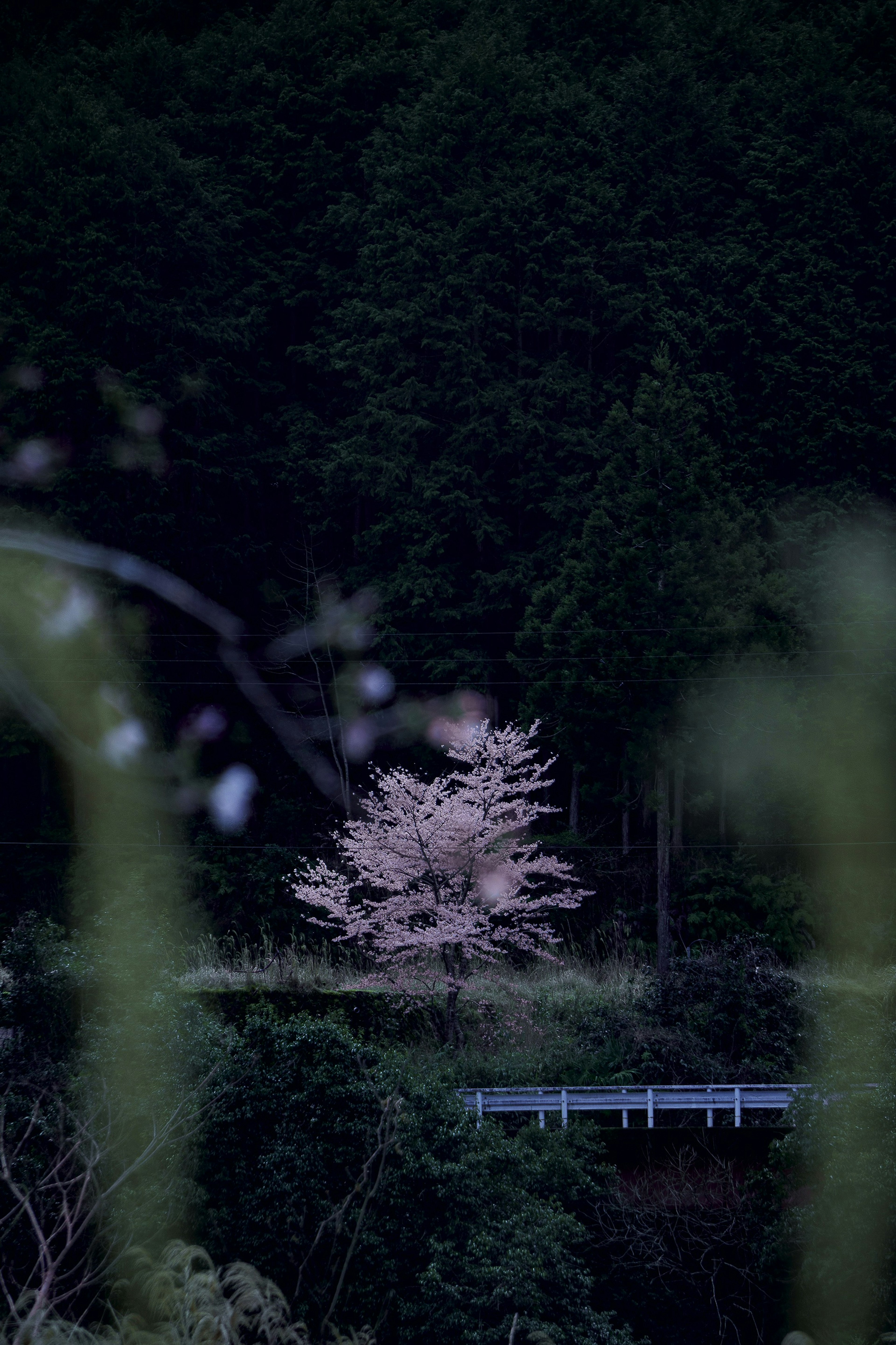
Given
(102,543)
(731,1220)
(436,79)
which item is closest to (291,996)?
(731,1220)

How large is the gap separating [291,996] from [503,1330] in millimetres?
7937

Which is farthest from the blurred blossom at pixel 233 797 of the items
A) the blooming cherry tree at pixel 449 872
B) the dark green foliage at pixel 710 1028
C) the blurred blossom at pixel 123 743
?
the dark green foliage at pixel 710 1028

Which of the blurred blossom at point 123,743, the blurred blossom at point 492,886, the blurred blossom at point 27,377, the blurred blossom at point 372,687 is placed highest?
the blurred blossom at point 27,377

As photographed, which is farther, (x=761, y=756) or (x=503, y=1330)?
(x=761, y=756)

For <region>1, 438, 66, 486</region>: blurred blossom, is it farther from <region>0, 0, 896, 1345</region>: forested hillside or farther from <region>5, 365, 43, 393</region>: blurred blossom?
<region>5, 365, 43, 393</region>: blurred blossom

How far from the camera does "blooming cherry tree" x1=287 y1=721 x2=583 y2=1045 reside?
17.7 metres

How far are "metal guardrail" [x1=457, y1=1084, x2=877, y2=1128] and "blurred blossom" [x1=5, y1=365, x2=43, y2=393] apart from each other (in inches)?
786

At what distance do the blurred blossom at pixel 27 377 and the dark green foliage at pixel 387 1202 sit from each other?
19602mm

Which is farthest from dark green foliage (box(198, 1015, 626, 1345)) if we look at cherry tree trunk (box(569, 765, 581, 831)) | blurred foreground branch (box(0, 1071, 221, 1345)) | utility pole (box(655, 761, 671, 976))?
cherry tree trunk (box(569, 765, 581, 831))

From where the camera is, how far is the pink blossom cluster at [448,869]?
17.8 metres

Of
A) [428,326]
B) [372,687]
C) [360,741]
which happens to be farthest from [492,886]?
[428,326]

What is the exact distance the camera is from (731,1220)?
1339 cm

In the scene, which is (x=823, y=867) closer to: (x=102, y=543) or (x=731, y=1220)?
(x=731, y=1220)

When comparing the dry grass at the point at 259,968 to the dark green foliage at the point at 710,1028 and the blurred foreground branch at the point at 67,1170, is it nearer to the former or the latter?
the dark green foliage at the point at 710,1028
